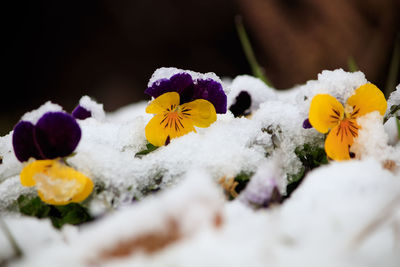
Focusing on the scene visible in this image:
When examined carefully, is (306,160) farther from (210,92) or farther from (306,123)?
(210,92)

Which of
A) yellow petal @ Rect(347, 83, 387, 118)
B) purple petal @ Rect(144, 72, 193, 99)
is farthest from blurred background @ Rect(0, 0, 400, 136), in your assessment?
purple petal @ Rect(144, 72, 193, 99)

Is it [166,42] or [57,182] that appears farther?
[166,42]

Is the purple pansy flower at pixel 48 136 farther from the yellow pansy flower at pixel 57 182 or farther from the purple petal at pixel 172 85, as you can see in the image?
the purple petal at pixel 172 85

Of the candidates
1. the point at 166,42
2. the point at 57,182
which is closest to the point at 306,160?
the point at 57,182

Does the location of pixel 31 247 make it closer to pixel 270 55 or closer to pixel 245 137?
pixel 245 137

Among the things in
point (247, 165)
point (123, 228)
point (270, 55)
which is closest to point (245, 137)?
point (247, 165)

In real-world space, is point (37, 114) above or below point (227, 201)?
above
